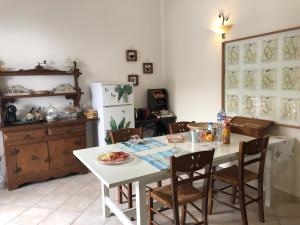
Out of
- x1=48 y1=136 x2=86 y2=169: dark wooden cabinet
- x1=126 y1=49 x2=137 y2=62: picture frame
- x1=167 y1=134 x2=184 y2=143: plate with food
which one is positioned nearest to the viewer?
x1=167 y1=134 x2=184 y2=143: plate with food

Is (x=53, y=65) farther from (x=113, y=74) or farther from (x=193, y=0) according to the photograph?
(x=193, y=0)

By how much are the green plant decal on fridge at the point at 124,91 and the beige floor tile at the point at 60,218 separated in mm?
1953

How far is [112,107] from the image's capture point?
4207mm

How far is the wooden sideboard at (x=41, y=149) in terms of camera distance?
3658 mm

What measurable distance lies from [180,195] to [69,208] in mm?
1576

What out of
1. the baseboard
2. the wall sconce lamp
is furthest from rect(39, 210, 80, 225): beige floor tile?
the wall sconce lamp

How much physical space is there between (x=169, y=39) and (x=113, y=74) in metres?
1.33

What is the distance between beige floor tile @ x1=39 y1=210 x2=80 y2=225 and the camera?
9.18 ft

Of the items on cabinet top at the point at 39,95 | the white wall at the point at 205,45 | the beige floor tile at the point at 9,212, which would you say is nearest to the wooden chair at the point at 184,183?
the white wall at the point at 205,45

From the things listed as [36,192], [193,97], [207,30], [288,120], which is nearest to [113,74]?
[193,97]

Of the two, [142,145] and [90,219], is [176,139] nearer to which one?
[142,145]

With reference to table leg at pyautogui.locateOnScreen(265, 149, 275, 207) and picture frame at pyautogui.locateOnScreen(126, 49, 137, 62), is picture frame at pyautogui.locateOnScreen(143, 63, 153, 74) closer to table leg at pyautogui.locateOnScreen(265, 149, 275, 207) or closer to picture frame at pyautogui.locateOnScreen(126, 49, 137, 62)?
picture frame at pyautogui.locateOnScreen(126, 49, 137, 62)

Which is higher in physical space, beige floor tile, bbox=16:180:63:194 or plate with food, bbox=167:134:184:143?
plate with food, bbox=167:134:184:143

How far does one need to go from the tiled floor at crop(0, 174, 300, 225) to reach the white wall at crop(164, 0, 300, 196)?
1.79 feet
